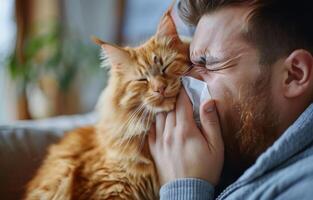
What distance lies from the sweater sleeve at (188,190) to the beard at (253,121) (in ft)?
0.48

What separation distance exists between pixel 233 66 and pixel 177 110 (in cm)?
19

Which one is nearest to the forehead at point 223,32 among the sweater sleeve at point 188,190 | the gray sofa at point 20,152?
the sweater sleeve at point 188,190

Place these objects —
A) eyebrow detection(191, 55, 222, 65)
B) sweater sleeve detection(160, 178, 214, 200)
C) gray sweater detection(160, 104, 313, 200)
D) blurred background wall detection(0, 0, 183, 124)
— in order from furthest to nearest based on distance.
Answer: blurred background wall detection(0, 0, 183, 124), eyebrow detection(191, 55, 222, 65), sweater sleeve detection(160, 178, 214, 200), gray sweater detection(160, 104, 313, 200)

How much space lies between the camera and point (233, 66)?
3.84 ft

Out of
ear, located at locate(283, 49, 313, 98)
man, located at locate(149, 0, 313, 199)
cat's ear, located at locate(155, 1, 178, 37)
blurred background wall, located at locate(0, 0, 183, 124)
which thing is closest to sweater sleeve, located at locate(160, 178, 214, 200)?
man, located at locate(149, 0, 313, 199)

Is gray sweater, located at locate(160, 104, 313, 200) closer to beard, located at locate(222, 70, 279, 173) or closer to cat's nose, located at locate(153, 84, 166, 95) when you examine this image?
beard, located at locate(222, 70, 279, 173)

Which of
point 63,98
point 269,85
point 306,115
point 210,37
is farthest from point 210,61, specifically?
point 63,98

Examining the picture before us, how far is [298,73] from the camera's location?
1131 mm

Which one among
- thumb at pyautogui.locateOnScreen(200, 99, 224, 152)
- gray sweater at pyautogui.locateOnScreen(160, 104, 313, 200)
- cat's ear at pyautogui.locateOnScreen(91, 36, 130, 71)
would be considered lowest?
gray sweater at pyautogui.locateOnScreen(160, 104, 313, 200)

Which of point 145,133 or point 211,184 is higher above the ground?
point 145,133

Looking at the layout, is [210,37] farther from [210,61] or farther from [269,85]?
[269,85]

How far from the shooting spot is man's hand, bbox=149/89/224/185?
1.15 meters

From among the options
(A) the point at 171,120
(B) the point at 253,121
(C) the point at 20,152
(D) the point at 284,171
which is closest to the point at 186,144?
(A) the point at 171,120

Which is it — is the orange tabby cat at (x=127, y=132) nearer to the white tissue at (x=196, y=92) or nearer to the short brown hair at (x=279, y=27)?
the white tissue at (x=196, y=92)
